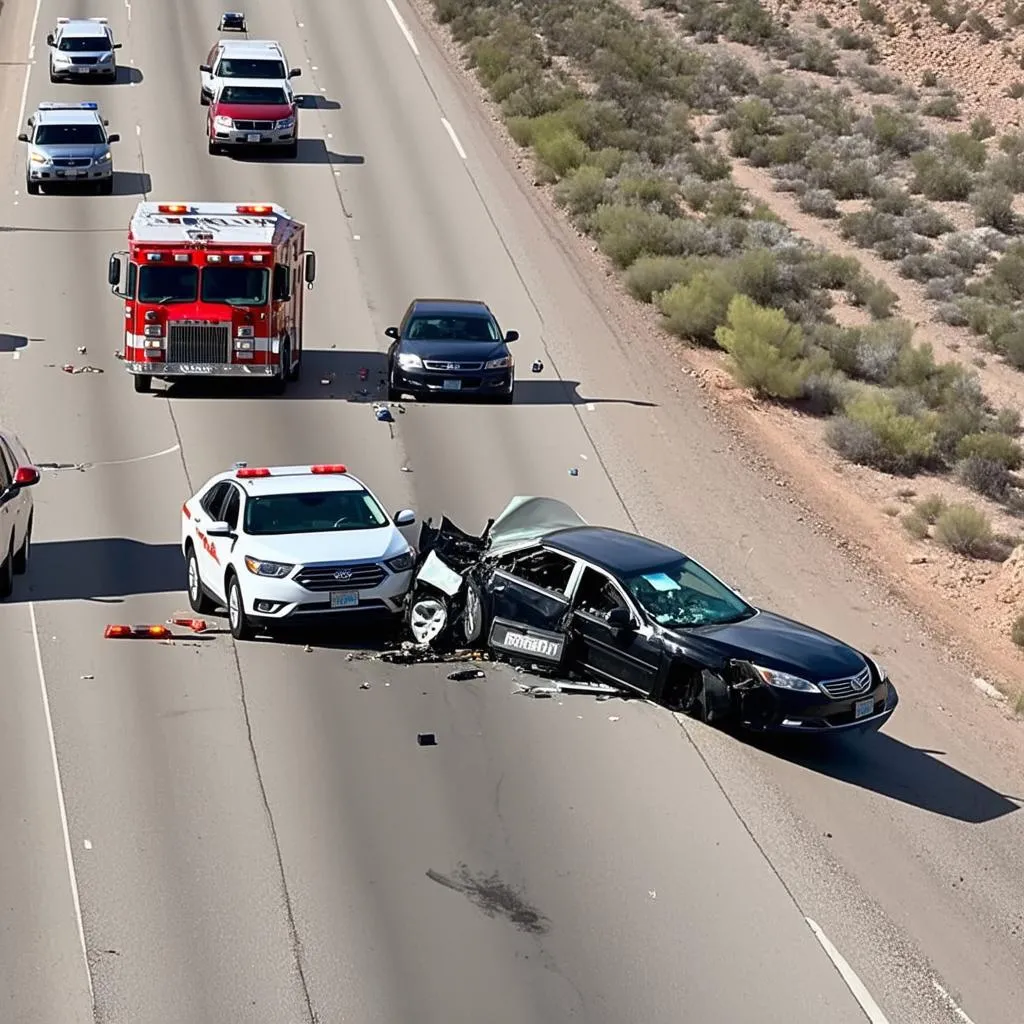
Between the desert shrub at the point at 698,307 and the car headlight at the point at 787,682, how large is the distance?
19.5 m

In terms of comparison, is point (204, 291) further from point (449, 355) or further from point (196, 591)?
point (196, 591)

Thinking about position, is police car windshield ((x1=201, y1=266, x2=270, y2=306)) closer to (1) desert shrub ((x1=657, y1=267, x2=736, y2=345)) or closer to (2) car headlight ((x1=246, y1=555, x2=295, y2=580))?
(1) desert shrub ((x1=657, y1=267, x2=736, y2=345))

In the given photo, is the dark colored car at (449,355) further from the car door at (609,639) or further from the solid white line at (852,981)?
the solid white line at (852,981)

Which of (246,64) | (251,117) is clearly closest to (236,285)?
(251,117)

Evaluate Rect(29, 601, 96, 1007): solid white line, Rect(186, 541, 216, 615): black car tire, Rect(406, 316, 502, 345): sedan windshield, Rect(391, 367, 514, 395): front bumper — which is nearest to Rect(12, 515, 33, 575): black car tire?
Rect(29, 601, 96, 1007): solid white line

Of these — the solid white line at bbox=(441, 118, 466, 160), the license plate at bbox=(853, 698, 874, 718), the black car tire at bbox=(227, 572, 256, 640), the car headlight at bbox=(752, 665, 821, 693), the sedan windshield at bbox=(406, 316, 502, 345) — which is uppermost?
the car headlight at bbox=(752, 665, 821, 693)

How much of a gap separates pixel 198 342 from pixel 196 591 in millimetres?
10384

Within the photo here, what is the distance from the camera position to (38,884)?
13953 mm

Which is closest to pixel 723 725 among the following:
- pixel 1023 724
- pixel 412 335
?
pixel 1023 724

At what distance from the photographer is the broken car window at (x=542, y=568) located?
62.0 feet

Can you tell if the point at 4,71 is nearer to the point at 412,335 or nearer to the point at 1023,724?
the point at 412,335

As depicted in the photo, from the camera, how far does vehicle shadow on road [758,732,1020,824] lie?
55.4ft

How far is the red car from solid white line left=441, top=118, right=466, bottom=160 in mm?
4198

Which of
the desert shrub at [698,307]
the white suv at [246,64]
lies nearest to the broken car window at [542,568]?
the desert shrub at [698,307]
